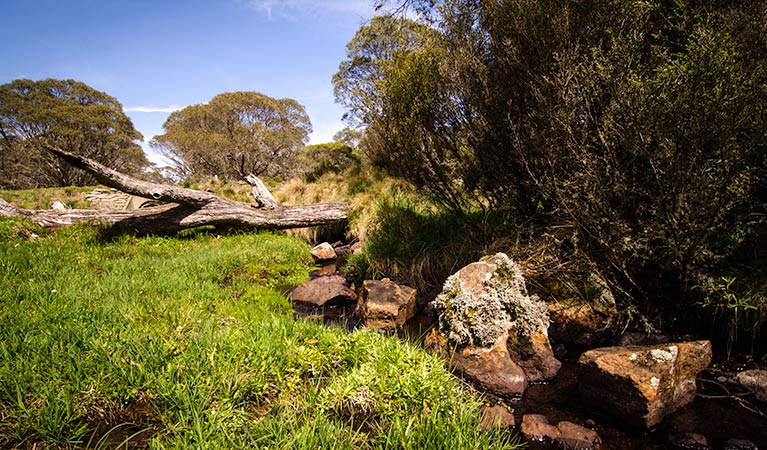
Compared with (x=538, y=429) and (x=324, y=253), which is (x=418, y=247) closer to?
(x=324, y=253)

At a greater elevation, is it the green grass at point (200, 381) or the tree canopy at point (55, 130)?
the tree canopy at point (55, 130)

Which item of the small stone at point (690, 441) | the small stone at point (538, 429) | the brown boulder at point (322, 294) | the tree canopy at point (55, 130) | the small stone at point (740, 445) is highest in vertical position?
the tree canopy at point (55, 130)

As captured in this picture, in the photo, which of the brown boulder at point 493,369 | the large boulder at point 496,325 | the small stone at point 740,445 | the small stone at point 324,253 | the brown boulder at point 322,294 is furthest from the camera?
the small stone at point 324,253

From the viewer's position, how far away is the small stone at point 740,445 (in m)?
2.57

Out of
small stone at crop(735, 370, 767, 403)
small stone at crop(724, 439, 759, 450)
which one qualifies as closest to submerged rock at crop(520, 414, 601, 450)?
small stone at crop(724, 439, 759, 450)

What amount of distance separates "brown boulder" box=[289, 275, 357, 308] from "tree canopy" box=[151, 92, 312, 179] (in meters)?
29.9

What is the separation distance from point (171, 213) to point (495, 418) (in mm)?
9931

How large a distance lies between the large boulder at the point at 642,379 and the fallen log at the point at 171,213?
8.61 m

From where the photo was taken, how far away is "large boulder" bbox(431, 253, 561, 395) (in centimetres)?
381

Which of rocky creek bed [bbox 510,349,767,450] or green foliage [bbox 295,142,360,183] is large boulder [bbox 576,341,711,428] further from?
green foliage [bbox 295,142,360,183]

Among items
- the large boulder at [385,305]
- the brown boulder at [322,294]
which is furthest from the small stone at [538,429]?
the brown boulder at [322,294]

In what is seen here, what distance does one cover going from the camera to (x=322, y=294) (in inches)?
250

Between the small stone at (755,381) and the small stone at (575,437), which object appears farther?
the small stone at (755,381)

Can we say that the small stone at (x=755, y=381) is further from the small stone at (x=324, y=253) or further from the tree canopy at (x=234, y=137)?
the tree canopy at (x=234, y=137)
